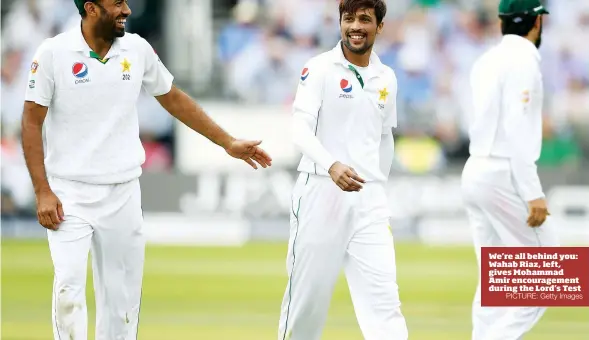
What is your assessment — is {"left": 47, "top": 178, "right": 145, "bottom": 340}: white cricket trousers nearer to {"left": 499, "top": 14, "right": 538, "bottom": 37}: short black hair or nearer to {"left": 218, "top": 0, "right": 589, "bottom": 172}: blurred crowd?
{"left": 499, "top": 14, "right": 538, "bottom": 37}: short black hair

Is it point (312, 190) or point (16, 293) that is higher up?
point (312, 190)

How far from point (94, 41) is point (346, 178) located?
1394 millimetres

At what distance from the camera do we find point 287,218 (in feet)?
50.9

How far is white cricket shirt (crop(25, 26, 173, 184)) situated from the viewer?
6.01 meters

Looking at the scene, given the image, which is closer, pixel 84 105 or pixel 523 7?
pixel 84 105

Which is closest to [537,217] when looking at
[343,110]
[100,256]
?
[343,110]

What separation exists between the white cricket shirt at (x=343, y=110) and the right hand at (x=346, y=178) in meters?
0.31

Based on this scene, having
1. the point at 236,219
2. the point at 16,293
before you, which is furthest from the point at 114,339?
the point at 236,219

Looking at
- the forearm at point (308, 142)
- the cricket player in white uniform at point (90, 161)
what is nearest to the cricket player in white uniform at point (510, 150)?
the forearm at point (308, 142)

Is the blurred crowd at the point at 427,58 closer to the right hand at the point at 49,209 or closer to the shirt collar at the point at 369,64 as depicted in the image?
the shirt collar at the point at 369,64

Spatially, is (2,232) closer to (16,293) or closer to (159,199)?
(159,199)

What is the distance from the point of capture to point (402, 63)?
16750 millimetres

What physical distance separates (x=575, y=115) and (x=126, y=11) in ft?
35.9

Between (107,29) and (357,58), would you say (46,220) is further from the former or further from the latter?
(357,58)
